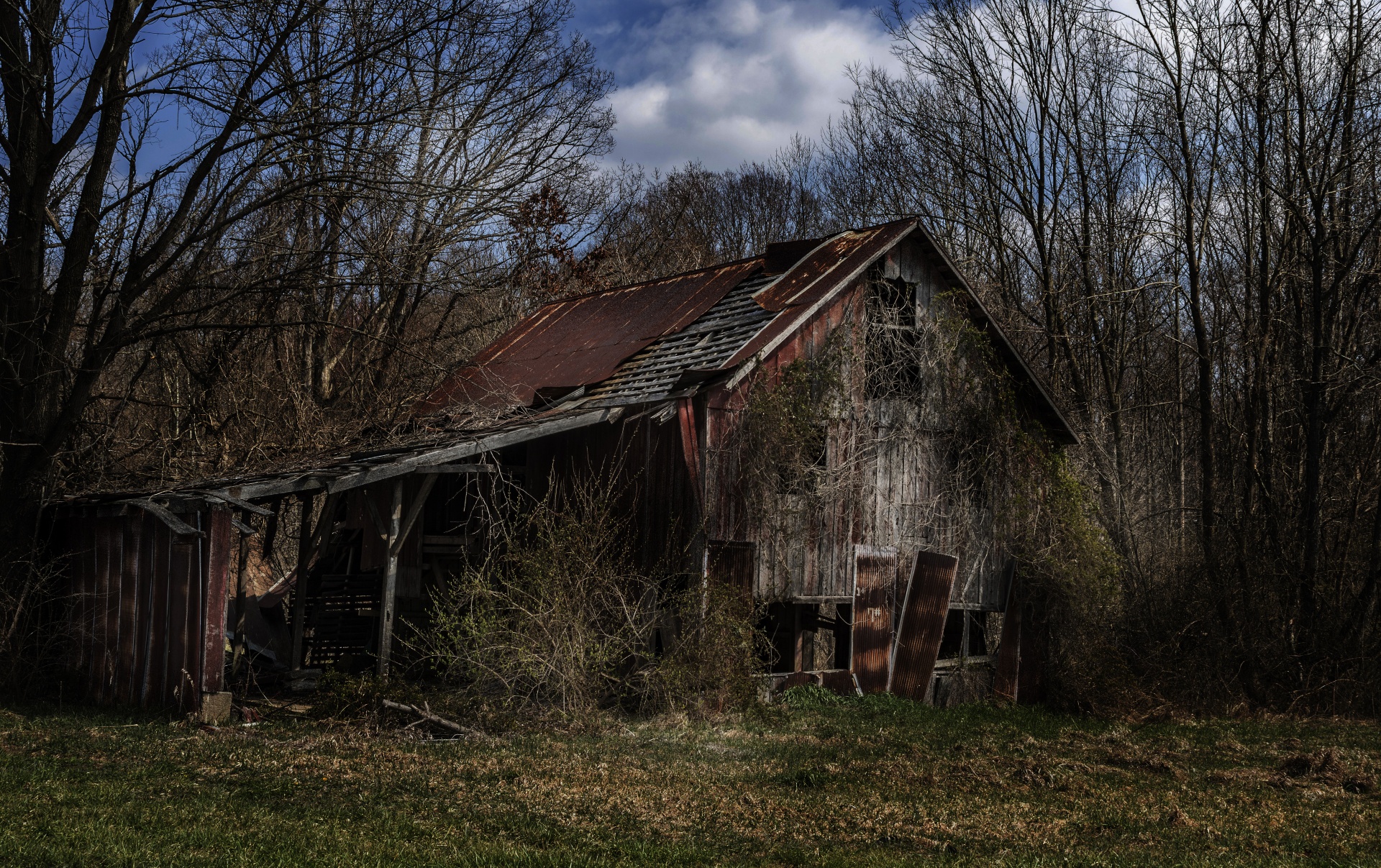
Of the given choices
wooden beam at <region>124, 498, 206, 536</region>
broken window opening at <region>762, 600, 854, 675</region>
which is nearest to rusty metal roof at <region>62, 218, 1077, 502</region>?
wooden beam at <region>124, 498, 206, 536</region>

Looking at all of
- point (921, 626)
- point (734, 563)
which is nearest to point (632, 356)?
point (734, 563)

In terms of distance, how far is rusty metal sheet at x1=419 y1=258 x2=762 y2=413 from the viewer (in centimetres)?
1628

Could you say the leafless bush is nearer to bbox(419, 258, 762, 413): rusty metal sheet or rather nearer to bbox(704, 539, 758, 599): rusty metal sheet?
bbox(704, 539, 758, 599): rusty metal sheet

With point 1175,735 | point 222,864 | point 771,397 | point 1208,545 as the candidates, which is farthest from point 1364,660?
point 222,864

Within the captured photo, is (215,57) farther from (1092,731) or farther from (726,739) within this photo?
(1092,731)

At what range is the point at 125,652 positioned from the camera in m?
12.0

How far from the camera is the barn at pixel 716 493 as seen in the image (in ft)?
39.6

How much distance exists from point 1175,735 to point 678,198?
1277 inches

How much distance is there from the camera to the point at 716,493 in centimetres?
1386

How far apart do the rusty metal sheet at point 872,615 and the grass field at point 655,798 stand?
2.91m

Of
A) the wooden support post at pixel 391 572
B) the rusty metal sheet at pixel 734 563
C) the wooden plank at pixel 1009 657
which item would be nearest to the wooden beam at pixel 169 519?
the wooden support post at pixel 391 572

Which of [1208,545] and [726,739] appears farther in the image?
[1208,545]

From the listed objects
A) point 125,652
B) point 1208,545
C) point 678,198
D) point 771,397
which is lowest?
point 125,652

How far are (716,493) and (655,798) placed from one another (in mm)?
5812
